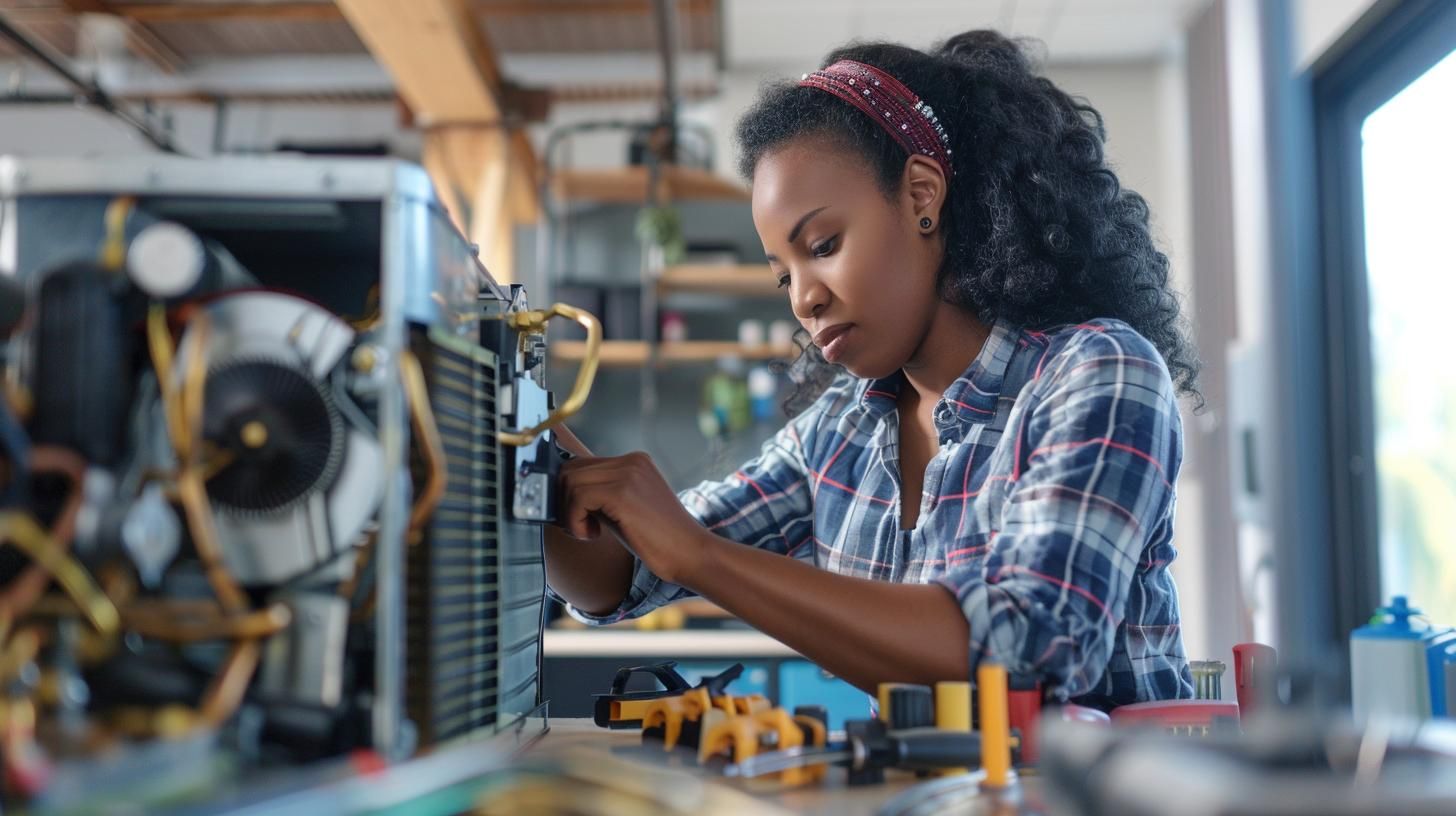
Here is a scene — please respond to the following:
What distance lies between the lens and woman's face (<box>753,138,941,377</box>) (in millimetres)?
1056

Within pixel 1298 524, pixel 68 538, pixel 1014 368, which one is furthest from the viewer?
pixel 1298 524

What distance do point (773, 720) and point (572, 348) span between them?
285cm

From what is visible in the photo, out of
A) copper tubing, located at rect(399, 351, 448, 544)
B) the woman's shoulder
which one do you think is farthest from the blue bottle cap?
copper tubing, located at rect(399, 351, 448, 544)

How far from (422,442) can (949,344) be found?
687 mm

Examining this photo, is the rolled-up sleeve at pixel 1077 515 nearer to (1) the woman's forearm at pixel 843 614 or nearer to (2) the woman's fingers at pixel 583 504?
(1) the woman's forearm at pixel 843 614

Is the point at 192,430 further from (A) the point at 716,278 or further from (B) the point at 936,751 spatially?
(A) the point at 716,278

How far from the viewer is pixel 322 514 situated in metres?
0.57

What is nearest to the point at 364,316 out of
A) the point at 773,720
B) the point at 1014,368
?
the point at 773,720

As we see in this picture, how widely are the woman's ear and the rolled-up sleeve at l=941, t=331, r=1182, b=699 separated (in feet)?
0.76

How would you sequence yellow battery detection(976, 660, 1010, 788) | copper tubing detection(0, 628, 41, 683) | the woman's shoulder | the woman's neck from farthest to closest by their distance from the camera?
the woman's neck
the woman's shoulder
yellow battery detection(976, 660, 1010, 788)
copper tubing detection(0, 628, 41, 683)

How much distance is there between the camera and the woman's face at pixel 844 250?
1056 millimetres

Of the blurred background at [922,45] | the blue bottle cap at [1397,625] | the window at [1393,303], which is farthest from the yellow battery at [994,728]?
the window at [1393,303]

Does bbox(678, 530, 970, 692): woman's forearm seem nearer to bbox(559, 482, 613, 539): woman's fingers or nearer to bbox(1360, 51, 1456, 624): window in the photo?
bbox(559, 482, 613, 539): woman's fingers

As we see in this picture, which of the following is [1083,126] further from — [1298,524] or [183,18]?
[183,18]
